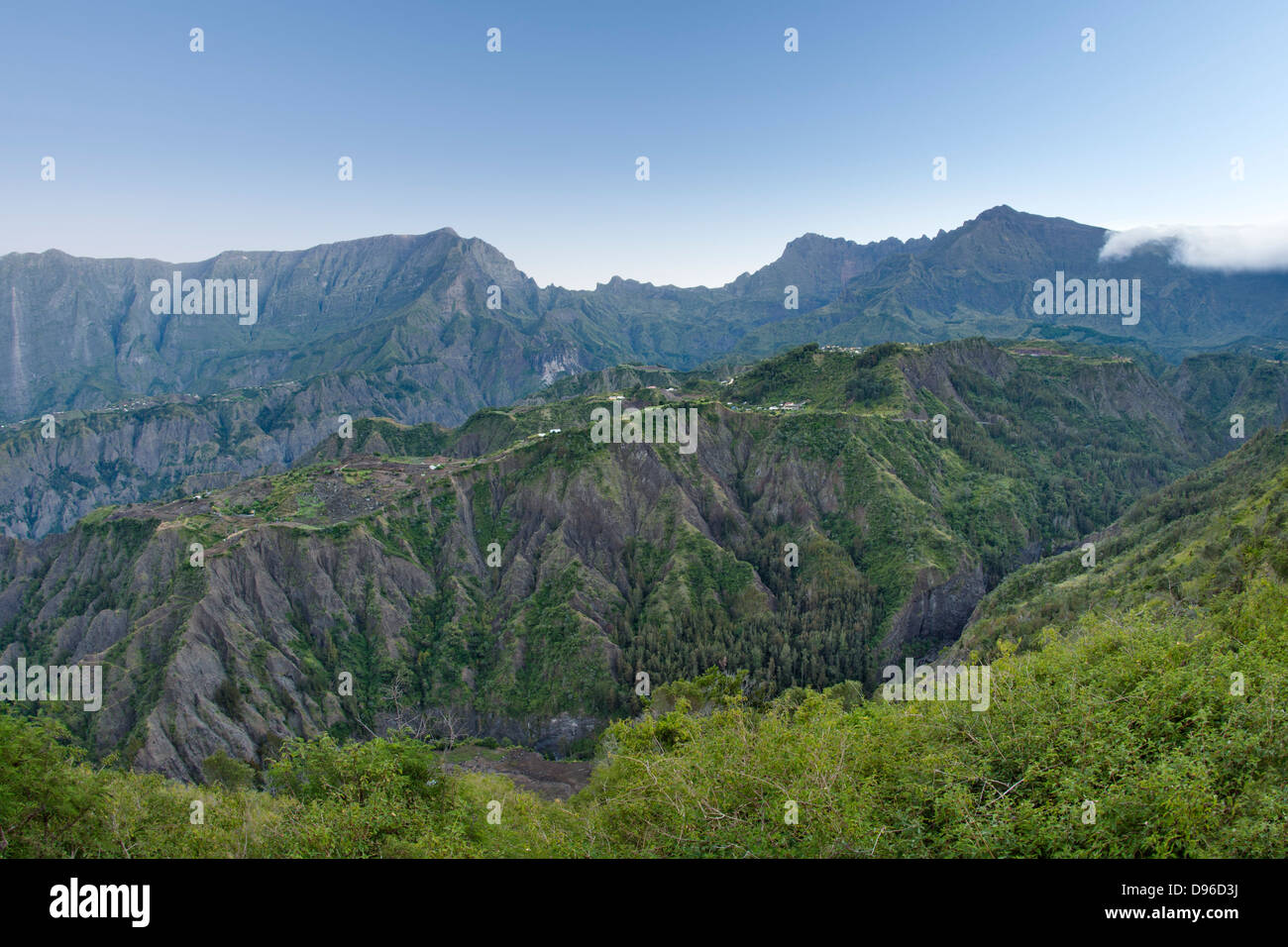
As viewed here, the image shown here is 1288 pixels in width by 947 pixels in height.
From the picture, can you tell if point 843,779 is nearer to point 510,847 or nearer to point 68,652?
point 510,847

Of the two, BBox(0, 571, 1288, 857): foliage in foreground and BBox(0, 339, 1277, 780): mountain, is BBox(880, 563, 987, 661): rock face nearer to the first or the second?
BBox(0, 339, 1277, 780): mountain

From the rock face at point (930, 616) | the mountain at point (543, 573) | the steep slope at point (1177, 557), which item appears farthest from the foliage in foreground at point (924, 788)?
the rock face at point (930, 616)

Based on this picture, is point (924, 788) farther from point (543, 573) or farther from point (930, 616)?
point (930, 616)

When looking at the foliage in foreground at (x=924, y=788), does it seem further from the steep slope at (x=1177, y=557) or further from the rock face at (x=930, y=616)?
the rock face at (x=930, y=616)

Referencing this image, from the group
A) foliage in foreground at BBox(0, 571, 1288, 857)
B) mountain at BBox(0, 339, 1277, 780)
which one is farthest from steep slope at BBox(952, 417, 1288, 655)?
mountain at BBox(0, 339, 1277, 780)

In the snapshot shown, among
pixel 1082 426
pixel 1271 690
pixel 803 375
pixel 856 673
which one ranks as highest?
pixel 803 375
